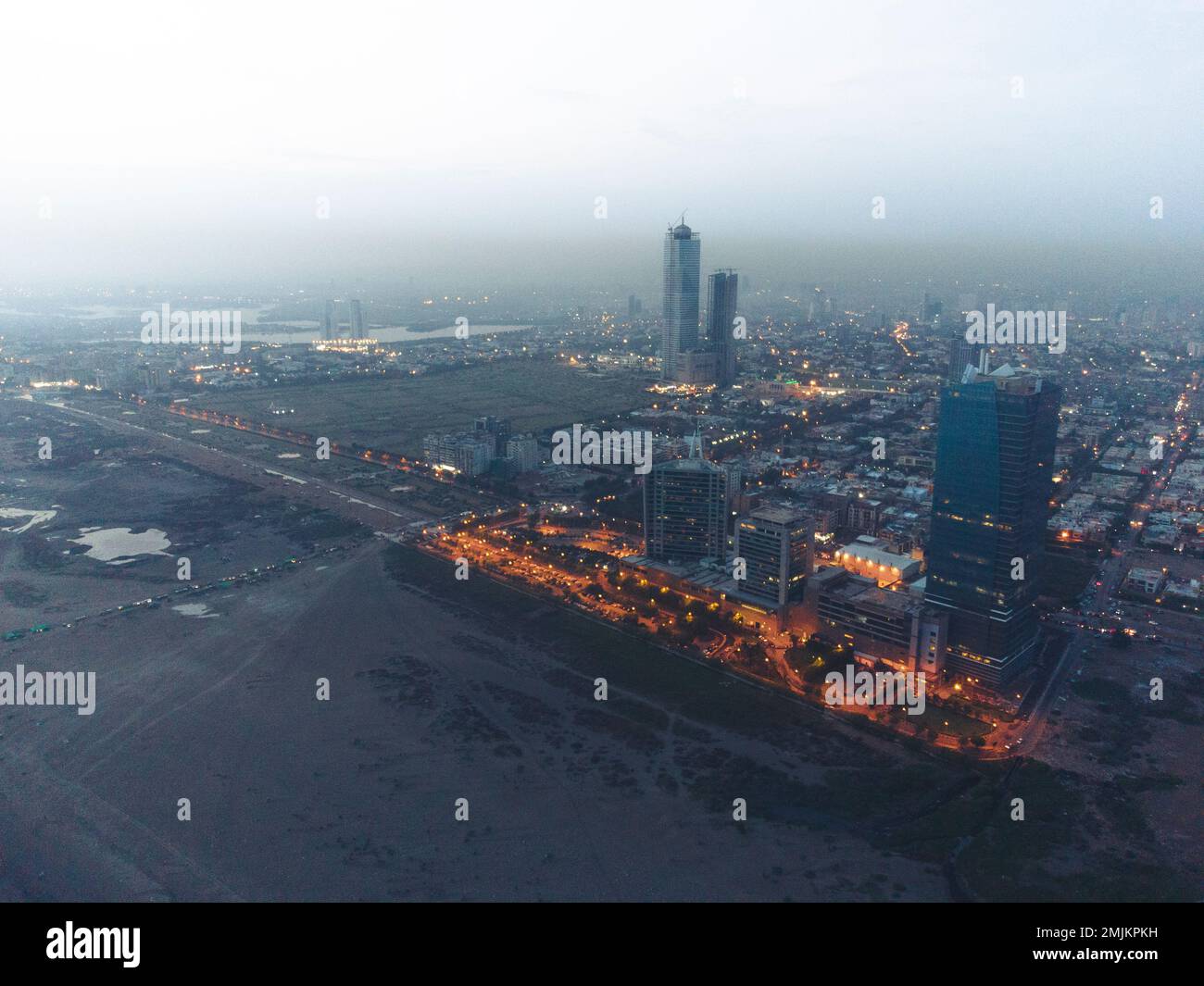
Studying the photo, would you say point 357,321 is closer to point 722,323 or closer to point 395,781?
point 722,323

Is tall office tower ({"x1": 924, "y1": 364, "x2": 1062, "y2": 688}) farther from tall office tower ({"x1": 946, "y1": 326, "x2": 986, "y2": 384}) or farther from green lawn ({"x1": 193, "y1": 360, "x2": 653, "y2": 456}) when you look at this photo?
tall office tower ({"x1": 946, "y1": 326, "x2": 986, "y2": 384})

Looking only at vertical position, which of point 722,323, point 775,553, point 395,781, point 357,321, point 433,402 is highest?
point 357,321

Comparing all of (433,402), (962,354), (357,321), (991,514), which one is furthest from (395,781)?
(357,321)

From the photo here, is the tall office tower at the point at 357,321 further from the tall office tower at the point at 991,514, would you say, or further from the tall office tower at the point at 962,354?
the tall office tower at the point at 991,514

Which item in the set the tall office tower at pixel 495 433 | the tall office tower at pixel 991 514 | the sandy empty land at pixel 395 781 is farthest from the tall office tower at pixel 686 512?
the tall office tower at pixel 495 433
